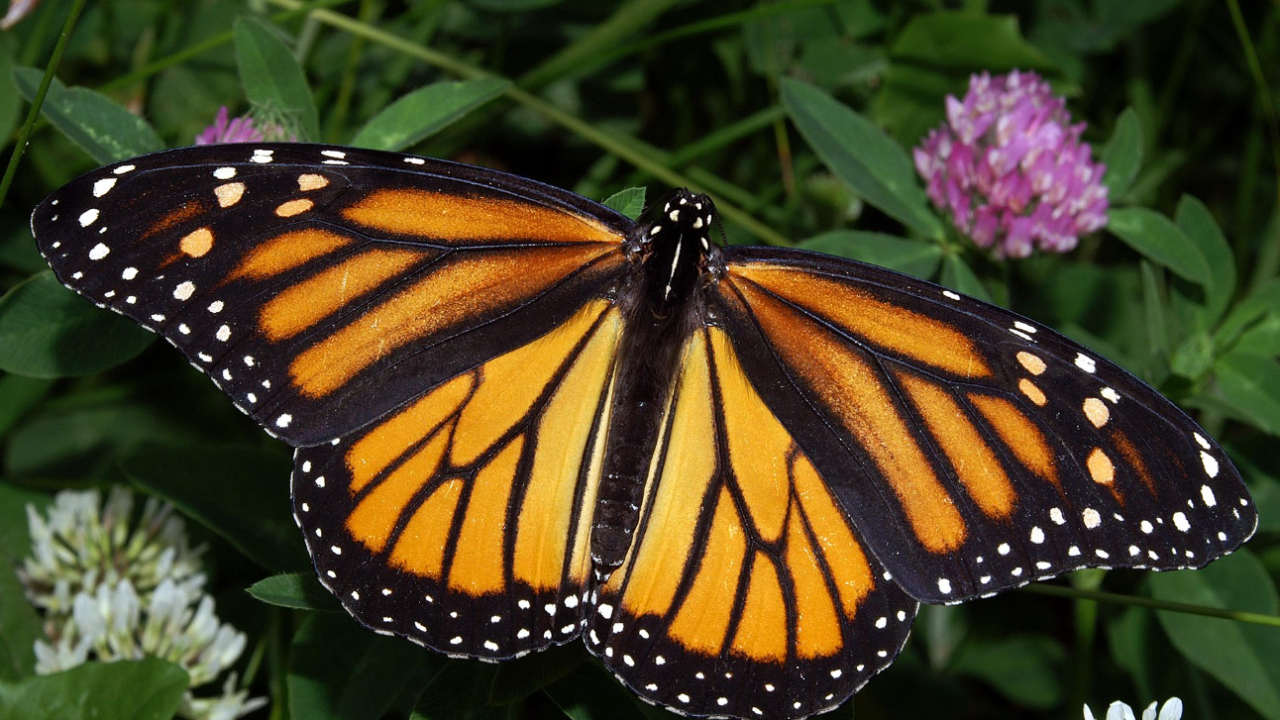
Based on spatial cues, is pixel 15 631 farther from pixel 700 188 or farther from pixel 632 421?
pixel 700 188

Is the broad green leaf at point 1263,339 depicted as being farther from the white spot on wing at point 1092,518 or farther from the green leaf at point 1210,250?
the white spot on wing at point 1092,518

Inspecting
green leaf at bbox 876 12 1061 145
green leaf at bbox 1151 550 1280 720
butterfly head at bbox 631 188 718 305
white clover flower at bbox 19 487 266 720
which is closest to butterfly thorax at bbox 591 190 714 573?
butterfly head at bbox 631 188 718 305

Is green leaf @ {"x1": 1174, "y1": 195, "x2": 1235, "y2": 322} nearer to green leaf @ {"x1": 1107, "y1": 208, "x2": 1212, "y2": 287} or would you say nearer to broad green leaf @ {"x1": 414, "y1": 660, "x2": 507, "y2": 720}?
green leaf @ {"x1": 1107, "y1": 208, "x2": 1212, "y2": 287}

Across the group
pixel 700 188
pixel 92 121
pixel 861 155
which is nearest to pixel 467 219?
pixel 92 121

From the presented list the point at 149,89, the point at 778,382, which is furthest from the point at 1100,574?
the point at 149,89

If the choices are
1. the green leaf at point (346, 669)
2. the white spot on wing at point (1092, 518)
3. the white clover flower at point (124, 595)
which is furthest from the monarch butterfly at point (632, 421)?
the white clover flower at point (124, 595)

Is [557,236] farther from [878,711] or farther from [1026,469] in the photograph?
[878,711]
